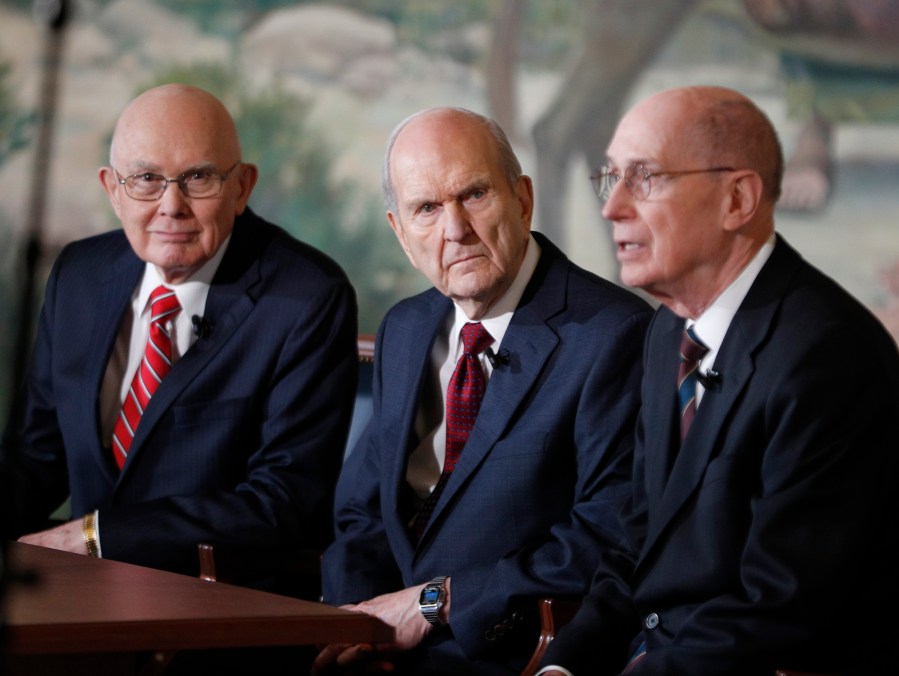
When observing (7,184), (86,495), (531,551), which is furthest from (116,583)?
(7,184)

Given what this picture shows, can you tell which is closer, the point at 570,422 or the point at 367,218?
the point at 570,422

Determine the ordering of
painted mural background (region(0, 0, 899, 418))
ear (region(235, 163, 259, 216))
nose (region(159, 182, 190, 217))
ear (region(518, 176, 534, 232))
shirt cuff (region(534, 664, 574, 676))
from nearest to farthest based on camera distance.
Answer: shirt cuff (region(534, 664, 574, 676)), ear (region(518, 176, 534, 232)), nose (region(159, 182, 190, 217)), ear (region(235, 163, 259, 216)), painted mural background (region(0, 0, 899, 418))

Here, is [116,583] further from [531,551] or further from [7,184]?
[7,184]

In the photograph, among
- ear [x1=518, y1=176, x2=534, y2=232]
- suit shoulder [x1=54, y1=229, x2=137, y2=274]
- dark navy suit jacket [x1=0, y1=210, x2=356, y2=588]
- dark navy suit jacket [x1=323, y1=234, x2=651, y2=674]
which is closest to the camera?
dark navy suit jacket [x1=323, y1=234, x2=651, y2=674]

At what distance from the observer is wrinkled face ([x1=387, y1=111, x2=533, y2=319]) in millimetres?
3047

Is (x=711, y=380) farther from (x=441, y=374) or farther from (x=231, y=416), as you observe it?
(x=231, y=416)

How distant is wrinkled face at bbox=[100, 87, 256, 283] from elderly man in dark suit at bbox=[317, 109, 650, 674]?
1.79 ft

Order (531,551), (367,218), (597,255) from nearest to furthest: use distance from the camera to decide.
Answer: (531,551) < (597,255) < (367,218)

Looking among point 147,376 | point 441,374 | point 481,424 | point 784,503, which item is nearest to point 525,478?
point 481,424

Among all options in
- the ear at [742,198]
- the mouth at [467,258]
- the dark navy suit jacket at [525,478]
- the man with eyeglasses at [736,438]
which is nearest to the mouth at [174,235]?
the dark navy suit jacket at [525,478]

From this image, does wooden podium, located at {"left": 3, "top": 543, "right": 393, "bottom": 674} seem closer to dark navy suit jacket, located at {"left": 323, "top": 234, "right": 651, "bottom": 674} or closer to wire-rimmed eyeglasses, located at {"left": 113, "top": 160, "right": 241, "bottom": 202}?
dark navy suit jacket, located at {"left": 323, "top": 234, "right": 651, "bottom": 674}

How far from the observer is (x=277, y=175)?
5.98 metres

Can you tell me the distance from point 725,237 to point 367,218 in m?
3.42

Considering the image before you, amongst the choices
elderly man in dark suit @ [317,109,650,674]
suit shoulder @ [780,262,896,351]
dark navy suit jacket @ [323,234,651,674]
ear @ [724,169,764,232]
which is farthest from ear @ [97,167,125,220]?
suit shoulder @ [780,262,896,351]
